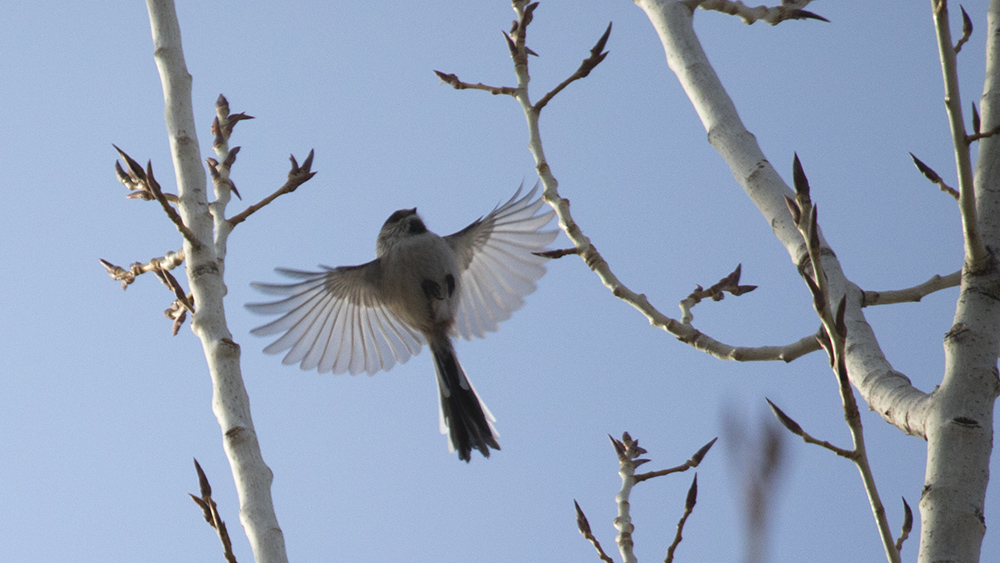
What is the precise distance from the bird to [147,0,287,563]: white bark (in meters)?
2.01

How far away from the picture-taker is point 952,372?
1.76 metres

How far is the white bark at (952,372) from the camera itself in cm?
161

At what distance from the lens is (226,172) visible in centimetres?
299

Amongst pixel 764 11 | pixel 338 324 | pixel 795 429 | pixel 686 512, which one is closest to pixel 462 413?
pixel 338 324

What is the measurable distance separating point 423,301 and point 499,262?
60 cm

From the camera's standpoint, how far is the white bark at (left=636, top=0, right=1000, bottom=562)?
5.27 feet

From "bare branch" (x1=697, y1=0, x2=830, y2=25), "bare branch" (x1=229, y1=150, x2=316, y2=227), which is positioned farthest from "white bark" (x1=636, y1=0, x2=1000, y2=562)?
"bare branch" (x1=229, y1=150, x2=316, y2=227)

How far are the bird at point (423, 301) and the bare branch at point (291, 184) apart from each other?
169 centimetres

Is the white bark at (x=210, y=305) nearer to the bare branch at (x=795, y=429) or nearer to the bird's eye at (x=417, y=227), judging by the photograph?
the bare branch at (x=795, y=429)

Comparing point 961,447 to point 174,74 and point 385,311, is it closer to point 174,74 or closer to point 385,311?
point 174,74

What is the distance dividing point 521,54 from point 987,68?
4.71 ft

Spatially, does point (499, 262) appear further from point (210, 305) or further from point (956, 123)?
point (956, 123)

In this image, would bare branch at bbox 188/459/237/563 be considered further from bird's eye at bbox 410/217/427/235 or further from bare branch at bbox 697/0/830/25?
bird's eye at bbox 410/217/427/235

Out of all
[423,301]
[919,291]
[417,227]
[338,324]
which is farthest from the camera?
[338,324]
